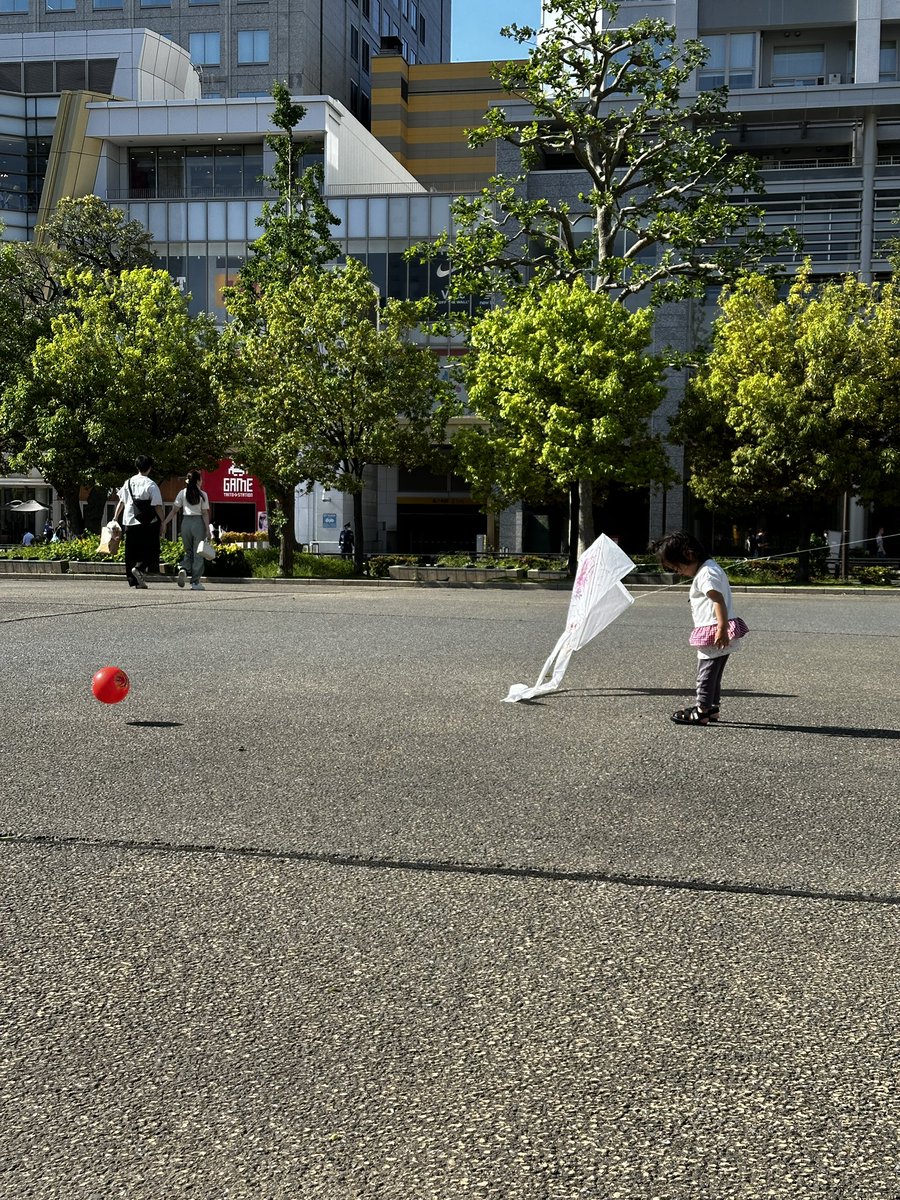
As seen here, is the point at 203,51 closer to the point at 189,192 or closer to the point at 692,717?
the point at 189,192

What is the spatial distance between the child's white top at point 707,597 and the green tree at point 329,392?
87.0 ft

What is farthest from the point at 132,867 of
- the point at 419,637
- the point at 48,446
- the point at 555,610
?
the point at 48,446

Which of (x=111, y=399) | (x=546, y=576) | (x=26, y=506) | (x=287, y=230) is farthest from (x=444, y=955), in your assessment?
(x=26, y=506)

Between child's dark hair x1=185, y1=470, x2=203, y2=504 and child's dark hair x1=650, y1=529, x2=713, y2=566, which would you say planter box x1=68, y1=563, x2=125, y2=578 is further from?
child's dark hair x1=650, y1=529, x2=713, y2=566

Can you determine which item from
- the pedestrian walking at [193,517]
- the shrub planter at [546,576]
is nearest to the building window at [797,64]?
the shrub planter at [546,576]

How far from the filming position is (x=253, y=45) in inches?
2719

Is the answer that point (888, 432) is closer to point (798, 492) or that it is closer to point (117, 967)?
point (798, 492)

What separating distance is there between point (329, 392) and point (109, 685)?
91.9ft

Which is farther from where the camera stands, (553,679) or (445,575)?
(445,575)

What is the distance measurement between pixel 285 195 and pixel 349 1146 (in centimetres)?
3994

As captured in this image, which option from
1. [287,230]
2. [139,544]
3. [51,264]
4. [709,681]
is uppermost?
[51,264]

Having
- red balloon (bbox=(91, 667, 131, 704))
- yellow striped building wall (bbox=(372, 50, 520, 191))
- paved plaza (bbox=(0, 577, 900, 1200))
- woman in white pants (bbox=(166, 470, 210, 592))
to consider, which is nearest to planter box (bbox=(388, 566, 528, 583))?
woman in white pants (bbox=(166, 470, 210, 592))

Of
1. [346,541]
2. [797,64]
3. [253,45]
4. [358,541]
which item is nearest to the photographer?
[358,541]

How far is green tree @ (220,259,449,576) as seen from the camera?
115 feet
